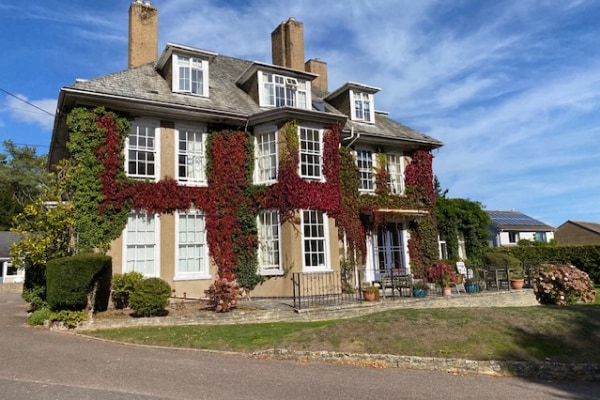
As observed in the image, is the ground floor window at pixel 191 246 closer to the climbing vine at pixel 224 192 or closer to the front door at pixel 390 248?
the climbing vine at pixel 224 192

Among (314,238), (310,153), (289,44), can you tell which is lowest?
(314,238)

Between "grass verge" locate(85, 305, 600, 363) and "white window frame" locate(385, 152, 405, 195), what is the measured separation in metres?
11.7

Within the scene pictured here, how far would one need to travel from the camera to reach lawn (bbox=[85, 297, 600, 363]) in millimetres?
8578

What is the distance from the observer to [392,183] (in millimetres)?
22500

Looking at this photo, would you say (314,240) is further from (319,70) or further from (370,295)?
(319,70)

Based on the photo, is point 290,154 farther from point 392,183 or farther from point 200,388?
point 200,388

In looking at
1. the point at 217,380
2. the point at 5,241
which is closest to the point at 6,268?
the point at 5,241

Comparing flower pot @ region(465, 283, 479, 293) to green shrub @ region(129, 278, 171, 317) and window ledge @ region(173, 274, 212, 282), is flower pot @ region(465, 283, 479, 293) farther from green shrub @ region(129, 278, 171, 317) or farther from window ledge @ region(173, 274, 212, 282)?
green shrub @ region(129, 278, 171, 317)

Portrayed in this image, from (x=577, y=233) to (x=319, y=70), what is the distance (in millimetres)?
51606

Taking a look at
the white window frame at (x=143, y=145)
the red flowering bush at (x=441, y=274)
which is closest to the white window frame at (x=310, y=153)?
the white window frame at (x=143, y=145)

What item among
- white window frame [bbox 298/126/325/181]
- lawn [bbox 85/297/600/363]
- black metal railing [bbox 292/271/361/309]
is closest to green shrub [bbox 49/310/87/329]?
lawn [bbox 85/297/600/363]

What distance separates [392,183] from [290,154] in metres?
6.99

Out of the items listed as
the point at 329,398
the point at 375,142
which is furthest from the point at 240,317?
the point at 375,142

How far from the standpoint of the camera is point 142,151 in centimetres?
1659
